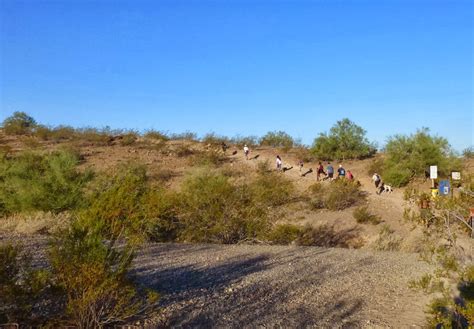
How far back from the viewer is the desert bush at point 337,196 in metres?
29.4

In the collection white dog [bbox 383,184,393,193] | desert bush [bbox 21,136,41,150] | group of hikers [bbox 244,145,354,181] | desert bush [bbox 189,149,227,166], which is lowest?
white dog [bbox 383,184,393,193]

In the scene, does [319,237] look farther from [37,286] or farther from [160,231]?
[37,286]

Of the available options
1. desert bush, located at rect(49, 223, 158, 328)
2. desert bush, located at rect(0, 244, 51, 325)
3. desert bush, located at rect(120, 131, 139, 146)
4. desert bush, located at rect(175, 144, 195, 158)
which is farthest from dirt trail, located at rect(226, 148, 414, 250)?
desert bush, located at rect(120, 131, 139, 146)

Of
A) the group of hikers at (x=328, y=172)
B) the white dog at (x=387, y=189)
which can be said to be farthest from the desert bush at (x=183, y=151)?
the white dog at (x=387, y=189)

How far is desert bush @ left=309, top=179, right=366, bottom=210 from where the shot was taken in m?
29.4

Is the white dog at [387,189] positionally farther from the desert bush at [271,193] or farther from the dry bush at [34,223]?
the dry bush at [34,223]

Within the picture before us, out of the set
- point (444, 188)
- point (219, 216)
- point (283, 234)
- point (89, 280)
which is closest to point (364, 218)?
point (283, 234)

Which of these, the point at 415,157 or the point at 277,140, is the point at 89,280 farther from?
the point at 277,140

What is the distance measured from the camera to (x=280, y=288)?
9.27m

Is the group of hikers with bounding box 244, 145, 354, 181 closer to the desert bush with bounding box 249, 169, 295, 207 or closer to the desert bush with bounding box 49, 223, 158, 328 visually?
the desert bush with bounding box 249, 169, 295, 207

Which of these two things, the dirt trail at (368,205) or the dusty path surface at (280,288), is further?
the dirt trail at (368,205)

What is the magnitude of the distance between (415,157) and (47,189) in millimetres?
28565

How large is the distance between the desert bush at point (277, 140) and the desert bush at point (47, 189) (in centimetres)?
4119

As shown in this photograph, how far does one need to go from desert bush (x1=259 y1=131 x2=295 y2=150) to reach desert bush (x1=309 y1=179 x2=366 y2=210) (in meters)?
29.5
